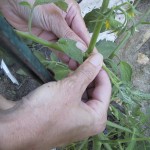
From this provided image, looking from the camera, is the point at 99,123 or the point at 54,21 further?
the point at 54,21

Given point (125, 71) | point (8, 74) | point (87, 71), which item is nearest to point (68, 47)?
point (87, 71)

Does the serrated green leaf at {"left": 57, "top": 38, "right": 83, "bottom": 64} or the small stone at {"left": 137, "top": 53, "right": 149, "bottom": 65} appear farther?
the small stone at {"left": 137, "top": 53, "right": 149, "bottom": 65}

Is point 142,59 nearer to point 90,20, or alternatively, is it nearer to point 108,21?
point 90,20

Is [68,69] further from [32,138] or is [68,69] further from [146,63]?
[146,63]

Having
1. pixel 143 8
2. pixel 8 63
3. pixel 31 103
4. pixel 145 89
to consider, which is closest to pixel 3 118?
pixel 31 103

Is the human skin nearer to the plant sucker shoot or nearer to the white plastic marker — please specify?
the plant sucker shoot

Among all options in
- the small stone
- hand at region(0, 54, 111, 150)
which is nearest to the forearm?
hand at region(0, 54, 111, 150)
